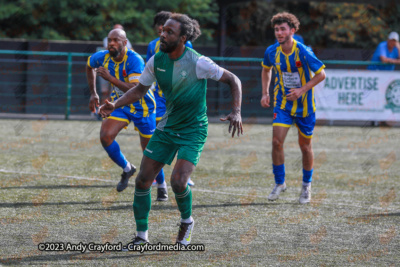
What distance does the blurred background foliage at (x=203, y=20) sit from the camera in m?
25.6

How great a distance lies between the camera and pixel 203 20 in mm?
28812

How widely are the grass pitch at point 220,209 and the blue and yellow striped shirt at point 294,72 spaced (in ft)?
3.74

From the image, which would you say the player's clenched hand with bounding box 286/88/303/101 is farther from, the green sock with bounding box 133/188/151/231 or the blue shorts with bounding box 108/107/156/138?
the green sock with bounding box 133/188/151/231

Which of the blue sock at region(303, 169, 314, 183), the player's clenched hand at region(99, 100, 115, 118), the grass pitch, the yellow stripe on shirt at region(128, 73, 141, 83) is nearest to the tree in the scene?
the grass pitch

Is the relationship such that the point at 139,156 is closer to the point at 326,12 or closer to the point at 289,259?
the point at 289,259

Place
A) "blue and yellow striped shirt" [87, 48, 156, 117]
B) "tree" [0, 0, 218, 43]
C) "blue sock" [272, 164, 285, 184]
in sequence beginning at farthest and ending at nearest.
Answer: "tree" [0, 0, 218, 43], "blue sock" [272, 164, 285, 184], "blue and yellow striped shirt" [87, 48, 156, 117]

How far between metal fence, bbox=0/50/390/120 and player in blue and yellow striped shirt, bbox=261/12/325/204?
1076cm

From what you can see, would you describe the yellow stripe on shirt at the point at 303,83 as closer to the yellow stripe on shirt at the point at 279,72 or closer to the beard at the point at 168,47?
the yellow stripe on shirt at the point at 279,72

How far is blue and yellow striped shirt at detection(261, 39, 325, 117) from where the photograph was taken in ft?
28.1

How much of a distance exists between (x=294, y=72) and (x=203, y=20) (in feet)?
67.3

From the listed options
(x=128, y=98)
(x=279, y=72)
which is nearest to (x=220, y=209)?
(x=279, y=72)

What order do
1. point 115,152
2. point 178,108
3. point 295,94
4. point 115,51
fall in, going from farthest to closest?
point 115,152, point 295,94, point 115,51, point 178,108

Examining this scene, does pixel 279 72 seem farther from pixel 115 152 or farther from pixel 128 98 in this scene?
pixel 128 98

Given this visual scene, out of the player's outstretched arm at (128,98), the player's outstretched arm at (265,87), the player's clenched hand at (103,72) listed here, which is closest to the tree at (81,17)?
the player's outstretched arm at (265,87)
